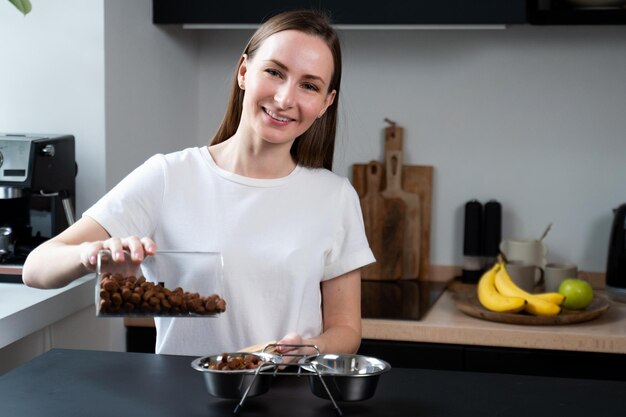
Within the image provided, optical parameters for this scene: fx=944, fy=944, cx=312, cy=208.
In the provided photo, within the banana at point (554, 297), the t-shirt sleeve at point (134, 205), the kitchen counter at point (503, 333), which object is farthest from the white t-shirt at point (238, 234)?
the banana at point (554, 297)

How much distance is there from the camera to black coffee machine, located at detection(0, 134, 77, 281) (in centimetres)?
236

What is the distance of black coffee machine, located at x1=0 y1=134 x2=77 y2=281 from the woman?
714mm

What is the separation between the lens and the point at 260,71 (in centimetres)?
166

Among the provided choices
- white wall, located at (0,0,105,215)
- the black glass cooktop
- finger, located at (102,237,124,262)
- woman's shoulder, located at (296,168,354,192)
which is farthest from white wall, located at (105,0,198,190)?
finger, located at (102,237,124,262)

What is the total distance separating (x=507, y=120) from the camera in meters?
3.04

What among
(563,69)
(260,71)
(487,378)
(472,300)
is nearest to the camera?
(487,378)

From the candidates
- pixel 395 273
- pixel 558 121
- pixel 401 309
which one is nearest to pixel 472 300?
pixel 401 309

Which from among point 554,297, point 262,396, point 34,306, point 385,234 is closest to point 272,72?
point 262,396

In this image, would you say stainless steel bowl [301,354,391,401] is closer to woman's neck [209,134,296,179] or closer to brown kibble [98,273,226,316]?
brown kibble [98,273,226,316]

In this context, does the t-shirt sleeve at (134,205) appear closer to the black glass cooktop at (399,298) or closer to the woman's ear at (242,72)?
the woman's ear at (242,72)

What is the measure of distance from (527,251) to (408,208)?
0.41m

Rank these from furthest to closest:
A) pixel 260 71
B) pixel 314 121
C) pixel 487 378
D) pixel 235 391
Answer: pixel 314 121 < pixel 260 71 < pixel 487 378 < pixel 235 391

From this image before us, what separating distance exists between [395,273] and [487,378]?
1.54m

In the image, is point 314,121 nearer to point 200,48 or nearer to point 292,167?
point 292,167
